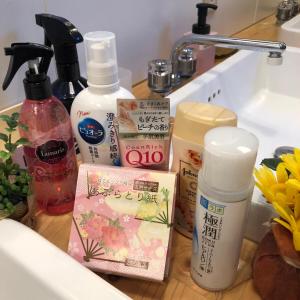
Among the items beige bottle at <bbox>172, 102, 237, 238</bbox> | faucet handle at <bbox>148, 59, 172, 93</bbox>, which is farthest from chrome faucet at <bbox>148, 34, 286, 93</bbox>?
beige bottle at <bbox>172, 102, 237, 238</bbox>

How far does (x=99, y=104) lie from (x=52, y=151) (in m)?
0.08

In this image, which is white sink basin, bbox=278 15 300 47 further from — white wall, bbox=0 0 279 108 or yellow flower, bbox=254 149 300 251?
yellow flower, bbox=254 149 300 251

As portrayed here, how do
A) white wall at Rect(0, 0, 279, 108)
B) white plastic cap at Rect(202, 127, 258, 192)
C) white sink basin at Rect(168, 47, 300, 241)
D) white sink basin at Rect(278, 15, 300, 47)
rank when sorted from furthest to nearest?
1. white sink basin at Rect(278, 15, 300, 47)
2. white sink basin at Rect(168, 47, 300, 241)
3. white wall at Rect(0, 0, 279, 108)
4. white plastic cap at Rect(202, 127, 258, 192)

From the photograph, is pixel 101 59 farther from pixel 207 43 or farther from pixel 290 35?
pixel 290 35

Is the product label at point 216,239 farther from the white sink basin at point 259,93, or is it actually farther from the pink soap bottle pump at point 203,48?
the pink soap bottle pump at point 203,48

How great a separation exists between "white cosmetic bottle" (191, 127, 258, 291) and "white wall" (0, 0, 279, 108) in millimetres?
358

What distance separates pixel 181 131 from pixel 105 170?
0.09 m

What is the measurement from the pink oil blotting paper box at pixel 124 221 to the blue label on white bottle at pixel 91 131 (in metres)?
0.05

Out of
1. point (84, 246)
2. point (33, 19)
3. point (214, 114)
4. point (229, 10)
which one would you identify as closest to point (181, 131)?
point (214, 114)

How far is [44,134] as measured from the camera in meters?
0.41

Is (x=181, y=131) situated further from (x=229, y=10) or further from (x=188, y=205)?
(x=229, y=10)

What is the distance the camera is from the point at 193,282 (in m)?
0.38

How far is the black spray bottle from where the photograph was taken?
0.44 metres

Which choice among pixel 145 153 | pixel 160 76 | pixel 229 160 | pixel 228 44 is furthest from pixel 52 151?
pixel 228 44
